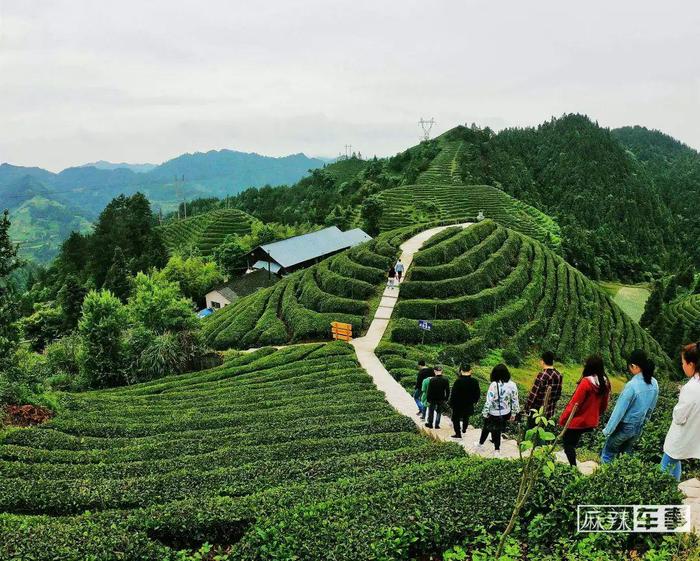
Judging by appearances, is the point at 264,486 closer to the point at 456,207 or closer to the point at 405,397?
the point at 405,397

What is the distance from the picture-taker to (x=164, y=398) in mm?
20500

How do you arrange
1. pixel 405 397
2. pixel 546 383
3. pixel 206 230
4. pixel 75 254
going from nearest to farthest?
pixel 546 383, pixel 405 397, pixel 75 254, pixel 206 230

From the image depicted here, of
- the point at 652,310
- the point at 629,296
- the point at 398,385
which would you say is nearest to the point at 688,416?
the point at 398,385

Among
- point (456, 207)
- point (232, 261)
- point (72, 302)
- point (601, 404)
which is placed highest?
point (456, 207)

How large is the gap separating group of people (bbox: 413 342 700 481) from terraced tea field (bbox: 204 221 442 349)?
1751cm

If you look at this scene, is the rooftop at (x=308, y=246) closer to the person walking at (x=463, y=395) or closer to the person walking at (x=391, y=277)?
the person walking at (x=391, y=277)

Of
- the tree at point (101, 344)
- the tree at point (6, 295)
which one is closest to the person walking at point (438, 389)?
the tree at point (6, 295)

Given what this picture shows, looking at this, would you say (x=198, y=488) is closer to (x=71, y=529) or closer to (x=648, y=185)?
(x=71, y=529)

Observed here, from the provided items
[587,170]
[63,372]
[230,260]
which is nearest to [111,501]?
[63,372]

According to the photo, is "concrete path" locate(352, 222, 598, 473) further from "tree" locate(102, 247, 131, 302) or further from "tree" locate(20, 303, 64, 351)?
"tree" locate(20, 303, 64, 351)

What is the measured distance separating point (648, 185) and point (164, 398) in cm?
14983

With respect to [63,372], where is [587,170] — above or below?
above

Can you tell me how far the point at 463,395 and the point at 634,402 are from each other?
4.20 meters

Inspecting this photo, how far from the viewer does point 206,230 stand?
290 feet
